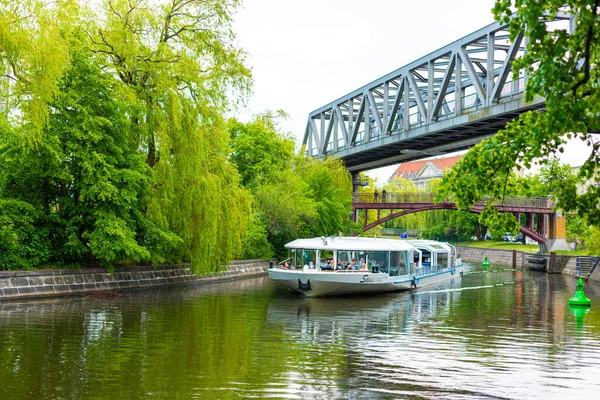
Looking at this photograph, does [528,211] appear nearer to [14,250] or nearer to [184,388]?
[14,250]

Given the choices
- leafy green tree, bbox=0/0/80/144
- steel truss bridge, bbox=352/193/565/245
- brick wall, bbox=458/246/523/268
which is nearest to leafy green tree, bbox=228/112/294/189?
steel truss bridge, bbox=352/193/565/245

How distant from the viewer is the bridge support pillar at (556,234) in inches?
2896

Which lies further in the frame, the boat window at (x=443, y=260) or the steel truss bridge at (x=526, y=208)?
the steel truss bridge at (x=526, y=208)

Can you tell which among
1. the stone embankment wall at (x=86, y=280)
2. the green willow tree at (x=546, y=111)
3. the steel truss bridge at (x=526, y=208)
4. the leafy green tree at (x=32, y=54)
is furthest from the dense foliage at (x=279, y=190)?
the green willow tree at (x=546, y=111)

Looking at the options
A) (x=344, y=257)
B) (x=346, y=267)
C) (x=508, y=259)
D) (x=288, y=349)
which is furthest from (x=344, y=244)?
(x=508, y=259)

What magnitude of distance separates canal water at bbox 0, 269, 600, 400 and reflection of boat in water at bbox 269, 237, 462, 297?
1.59 meters

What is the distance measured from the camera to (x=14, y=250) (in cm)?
2648

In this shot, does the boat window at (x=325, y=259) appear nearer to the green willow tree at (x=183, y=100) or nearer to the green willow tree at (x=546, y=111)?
the green willow tree at (x=183, y=100)

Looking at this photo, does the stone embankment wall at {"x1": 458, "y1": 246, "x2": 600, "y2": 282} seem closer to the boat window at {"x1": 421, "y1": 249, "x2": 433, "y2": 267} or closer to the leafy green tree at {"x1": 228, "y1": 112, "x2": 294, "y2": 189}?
the boat window at {"x1": 421, "y1": 249, "x2": 433, "y2": 267}

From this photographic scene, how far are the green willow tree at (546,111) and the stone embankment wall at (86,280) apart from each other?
773 inches

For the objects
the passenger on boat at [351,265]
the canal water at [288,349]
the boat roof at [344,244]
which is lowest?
the canal water at [288,349]

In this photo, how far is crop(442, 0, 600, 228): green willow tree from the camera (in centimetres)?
902

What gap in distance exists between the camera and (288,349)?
58.0 feet

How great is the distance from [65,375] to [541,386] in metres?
9.33
